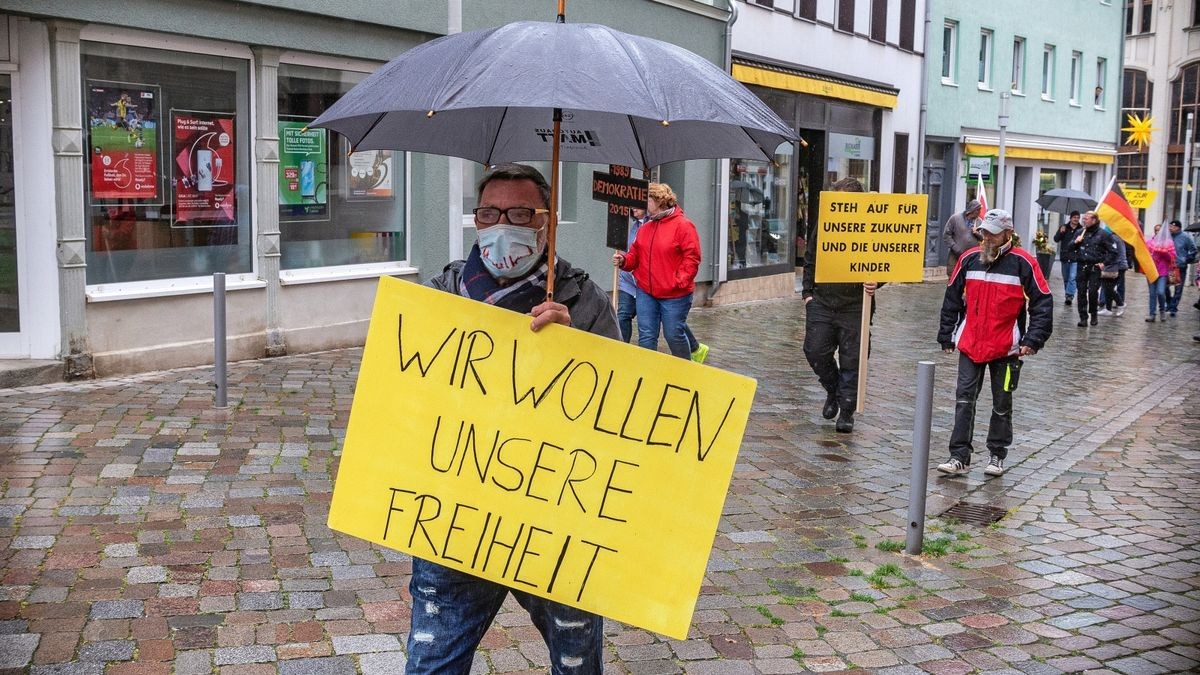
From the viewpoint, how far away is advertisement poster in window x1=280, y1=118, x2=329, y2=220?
42.5ft

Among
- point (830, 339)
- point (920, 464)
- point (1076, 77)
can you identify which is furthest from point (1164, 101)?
point (920, 464)

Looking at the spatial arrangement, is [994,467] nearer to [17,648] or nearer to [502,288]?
[502,288]

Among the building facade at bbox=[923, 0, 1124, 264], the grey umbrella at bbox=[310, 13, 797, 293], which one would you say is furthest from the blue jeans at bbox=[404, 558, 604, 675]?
the building facade at bbox=[923, 0, 1124, 264]

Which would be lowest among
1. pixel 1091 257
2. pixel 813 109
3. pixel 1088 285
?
pixel 1088 285

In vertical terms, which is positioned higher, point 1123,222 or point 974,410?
point 1123,222

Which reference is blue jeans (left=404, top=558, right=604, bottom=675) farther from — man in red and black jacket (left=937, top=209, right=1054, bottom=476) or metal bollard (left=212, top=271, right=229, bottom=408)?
metal bollard (left=212, top=271, right=229, bottom=408)

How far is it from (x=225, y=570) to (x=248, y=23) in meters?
7.75

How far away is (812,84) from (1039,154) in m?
16.8

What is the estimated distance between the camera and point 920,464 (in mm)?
6738

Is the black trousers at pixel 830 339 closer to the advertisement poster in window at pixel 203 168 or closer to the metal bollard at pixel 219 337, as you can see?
the metal bollard at pixel 219 337

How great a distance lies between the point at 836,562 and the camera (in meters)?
6.52

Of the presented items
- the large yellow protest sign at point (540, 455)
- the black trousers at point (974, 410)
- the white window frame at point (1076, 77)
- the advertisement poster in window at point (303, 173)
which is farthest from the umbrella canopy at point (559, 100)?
the white window frame at point (1076, 77)

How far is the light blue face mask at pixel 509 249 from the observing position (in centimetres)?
345

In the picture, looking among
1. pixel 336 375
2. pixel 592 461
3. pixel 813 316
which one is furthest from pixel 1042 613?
pixel 336 375
